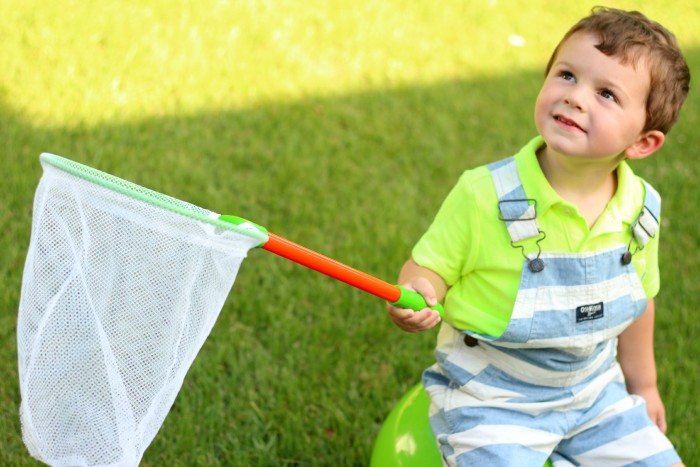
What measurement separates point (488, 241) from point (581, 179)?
25 centimetres

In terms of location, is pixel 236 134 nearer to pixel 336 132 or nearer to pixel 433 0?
pixel 336 132

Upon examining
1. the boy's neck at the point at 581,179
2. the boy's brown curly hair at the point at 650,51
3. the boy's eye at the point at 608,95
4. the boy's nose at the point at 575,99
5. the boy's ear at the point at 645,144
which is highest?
the boy's brown curly hair at the point at 650,51

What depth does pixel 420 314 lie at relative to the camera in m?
1.67

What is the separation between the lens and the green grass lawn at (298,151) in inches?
91.7

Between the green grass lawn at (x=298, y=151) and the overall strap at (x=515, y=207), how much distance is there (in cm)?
78

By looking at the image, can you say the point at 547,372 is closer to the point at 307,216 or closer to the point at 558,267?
→ the point at 558,267

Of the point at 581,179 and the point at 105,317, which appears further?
the point at 581,179

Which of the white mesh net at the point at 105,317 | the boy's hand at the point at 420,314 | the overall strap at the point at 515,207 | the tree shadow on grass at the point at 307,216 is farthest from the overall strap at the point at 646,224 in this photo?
the white mesh net at the point at 105,317

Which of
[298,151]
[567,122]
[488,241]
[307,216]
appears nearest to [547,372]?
[488,241]

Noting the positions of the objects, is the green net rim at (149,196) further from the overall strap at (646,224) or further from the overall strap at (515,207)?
the overall strap at (646,224)

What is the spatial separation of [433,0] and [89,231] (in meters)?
3.20

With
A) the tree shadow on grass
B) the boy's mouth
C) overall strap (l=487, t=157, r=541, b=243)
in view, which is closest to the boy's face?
the boy's mouth

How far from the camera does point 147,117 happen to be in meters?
3.21

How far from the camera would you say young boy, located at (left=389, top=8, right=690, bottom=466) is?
173cm
